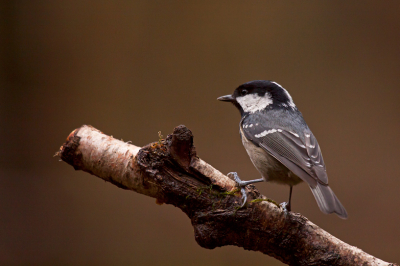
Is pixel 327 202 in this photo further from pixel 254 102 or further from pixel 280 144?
pixel 254 102

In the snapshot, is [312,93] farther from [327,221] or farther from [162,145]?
[162,145]

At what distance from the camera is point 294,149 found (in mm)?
1150

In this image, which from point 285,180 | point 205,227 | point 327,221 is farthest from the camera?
point 327,221

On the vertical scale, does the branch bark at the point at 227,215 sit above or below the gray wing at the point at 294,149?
below

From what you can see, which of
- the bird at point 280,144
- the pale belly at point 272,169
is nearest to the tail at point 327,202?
the bird at point 280,144

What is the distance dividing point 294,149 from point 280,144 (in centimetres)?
5

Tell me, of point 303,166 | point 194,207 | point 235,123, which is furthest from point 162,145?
point 235,123

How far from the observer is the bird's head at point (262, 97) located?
4.55 ft

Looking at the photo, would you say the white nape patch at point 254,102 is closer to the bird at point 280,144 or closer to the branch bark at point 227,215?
the bird at point 280,144

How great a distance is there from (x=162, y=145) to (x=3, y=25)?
6.53ft

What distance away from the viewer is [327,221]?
227cm

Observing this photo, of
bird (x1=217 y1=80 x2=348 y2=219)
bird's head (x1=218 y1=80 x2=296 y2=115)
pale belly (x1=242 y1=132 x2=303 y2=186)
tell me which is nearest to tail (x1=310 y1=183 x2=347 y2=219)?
bird (x1=217 y1=80 x2=348 y2=219)

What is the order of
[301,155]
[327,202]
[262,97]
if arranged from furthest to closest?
1. [262,97]
2. [301,155]
3. [327,202]

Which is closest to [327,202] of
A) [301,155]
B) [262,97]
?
[301,155]
